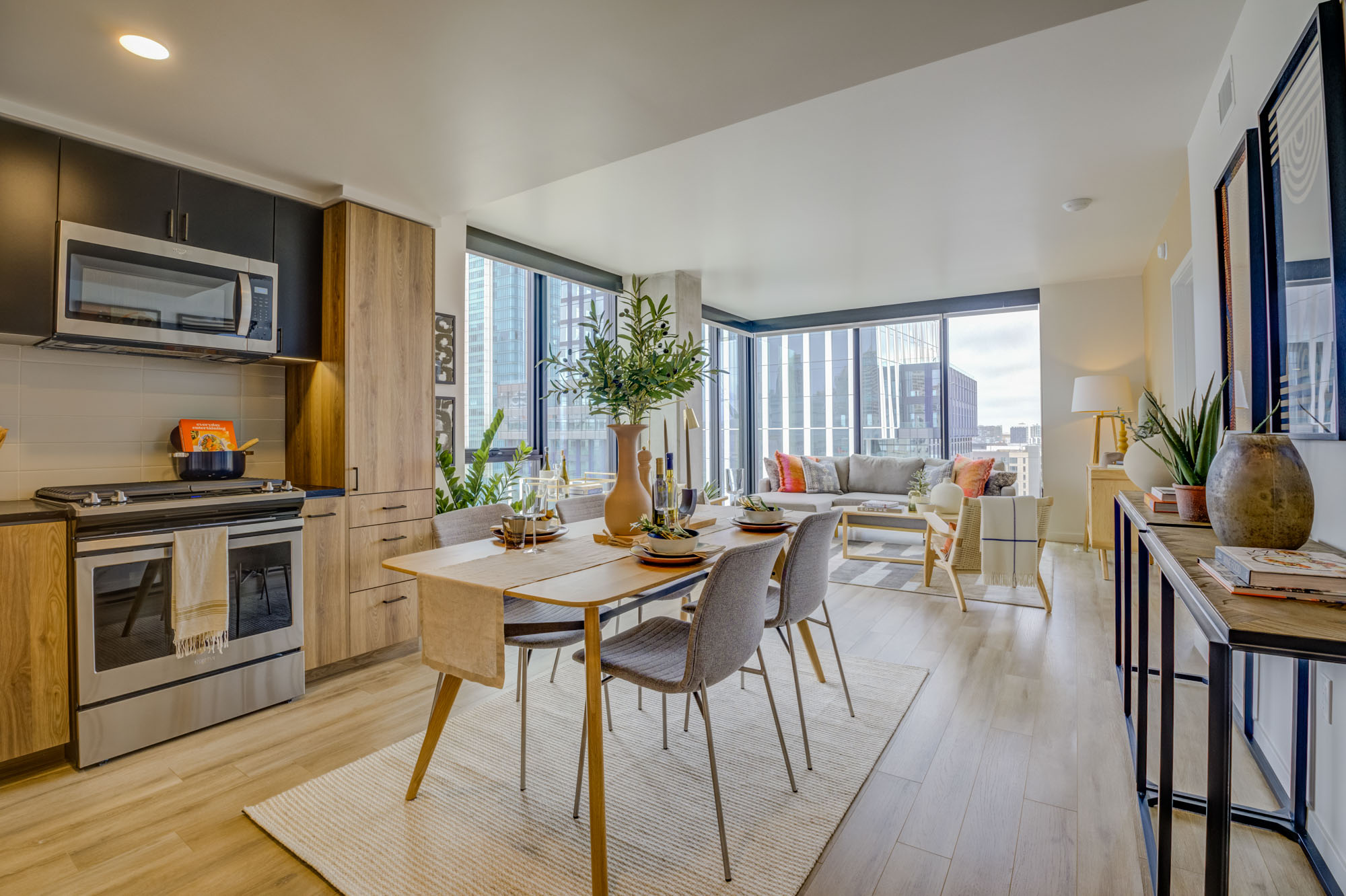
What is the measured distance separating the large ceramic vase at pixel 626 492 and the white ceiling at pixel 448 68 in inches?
47.1

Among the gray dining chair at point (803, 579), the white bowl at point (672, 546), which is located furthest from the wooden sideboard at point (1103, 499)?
the white bowl at point (672, 546)

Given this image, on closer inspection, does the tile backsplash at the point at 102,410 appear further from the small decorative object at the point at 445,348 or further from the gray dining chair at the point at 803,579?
the gray dining chair at the point at 803,579

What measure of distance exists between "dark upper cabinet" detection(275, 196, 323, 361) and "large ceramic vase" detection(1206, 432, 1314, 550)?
3.44 metres

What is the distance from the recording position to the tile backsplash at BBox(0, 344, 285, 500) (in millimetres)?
2465

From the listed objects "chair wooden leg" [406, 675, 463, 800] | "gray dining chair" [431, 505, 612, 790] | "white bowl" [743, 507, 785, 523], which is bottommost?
"chair wooden leg" [406, 675, 463, 800]

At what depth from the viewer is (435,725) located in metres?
1.91

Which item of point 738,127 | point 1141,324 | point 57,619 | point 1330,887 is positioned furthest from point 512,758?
point 1141,324

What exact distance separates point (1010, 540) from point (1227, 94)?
2.35m

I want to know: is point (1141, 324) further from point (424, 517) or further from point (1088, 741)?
point (424, 517)

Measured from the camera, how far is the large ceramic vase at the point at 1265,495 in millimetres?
1305

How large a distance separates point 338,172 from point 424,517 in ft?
5.56

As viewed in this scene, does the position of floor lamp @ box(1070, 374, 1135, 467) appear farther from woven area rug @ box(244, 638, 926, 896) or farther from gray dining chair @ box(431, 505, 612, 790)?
gray dining chair @ box(431, 505, 612, 790)

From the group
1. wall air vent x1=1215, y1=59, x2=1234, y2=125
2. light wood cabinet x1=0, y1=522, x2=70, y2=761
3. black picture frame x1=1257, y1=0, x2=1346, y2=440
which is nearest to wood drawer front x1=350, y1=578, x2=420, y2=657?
light wood cabinet x1=0, y1=522, x2=70, y2=761

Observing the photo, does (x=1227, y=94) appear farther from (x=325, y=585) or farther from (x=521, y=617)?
(x=325, y=585)
